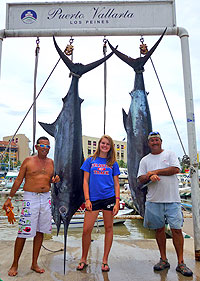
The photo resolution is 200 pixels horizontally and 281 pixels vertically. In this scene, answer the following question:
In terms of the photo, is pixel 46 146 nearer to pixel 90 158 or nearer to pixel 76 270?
pixel 90 158

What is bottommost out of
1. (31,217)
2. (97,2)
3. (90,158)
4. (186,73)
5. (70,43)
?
(31,217)

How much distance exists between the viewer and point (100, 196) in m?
2.35

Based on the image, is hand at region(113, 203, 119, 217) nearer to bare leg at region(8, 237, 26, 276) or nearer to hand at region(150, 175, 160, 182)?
hand at region(150, 175, 160, 182)

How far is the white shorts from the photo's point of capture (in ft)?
7.50

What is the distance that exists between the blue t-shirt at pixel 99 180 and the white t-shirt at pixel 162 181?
1.00 feet

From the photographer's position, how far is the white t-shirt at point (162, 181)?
92.2 inches

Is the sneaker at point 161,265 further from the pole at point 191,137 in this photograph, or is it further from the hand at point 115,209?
the hand at point 115,209

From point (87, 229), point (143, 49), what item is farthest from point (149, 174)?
point (143, 49)

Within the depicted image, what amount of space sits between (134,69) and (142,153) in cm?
98

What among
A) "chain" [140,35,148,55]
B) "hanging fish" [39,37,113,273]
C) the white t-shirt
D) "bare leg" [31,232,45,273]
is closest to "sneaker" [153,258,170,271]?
the white t-shirt

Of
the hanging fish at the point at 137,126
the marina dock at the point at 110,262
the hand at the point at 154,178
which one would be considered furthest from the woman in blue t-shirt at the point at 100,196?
the hand at the point at 154,178

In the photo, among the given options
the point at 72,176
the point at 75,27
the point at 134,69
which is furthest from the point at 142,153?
the point at 75,27

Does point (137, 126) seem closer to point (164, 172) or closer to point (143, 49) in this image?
point (164, 172)

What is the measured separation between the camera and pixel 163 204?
237 centimetres
